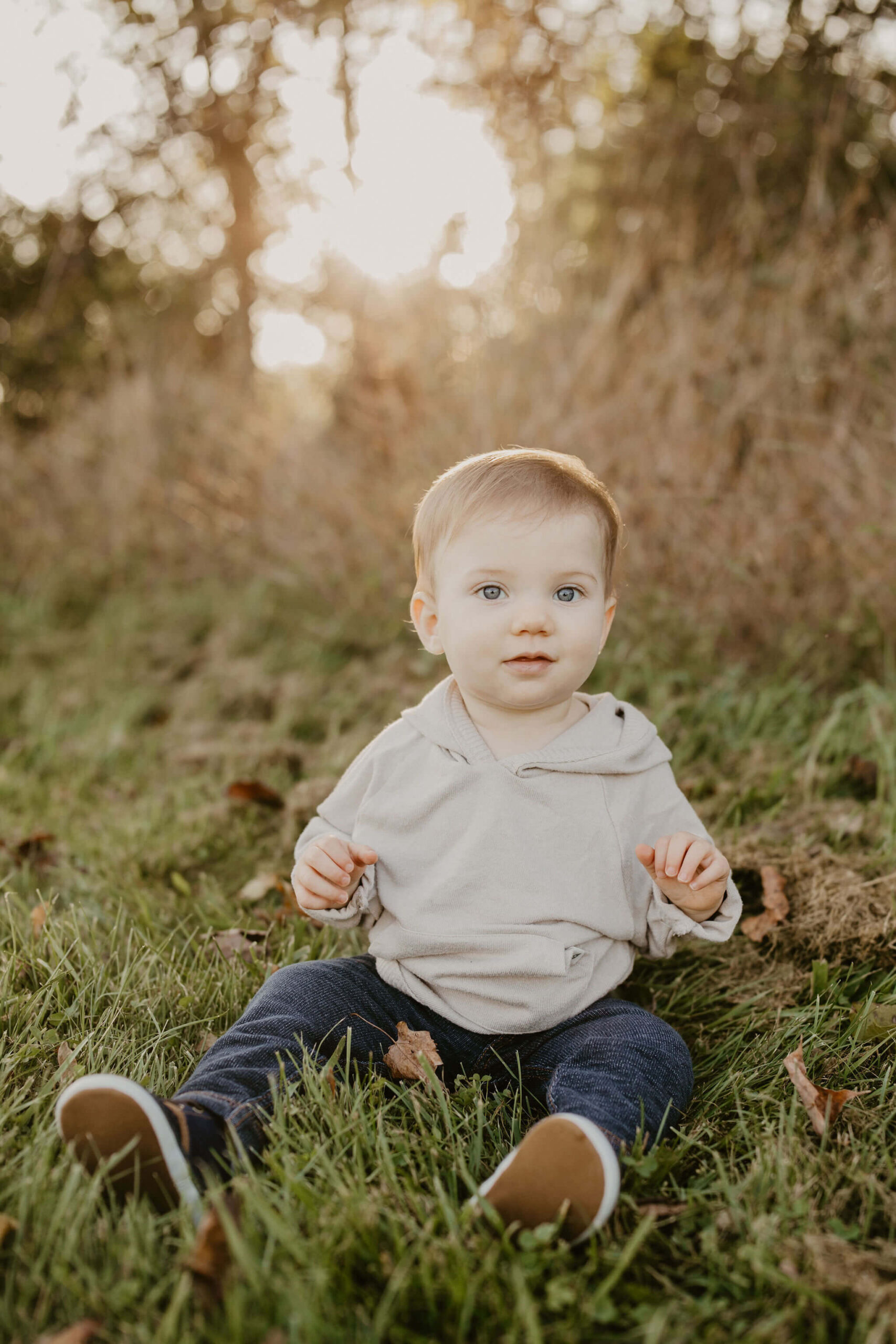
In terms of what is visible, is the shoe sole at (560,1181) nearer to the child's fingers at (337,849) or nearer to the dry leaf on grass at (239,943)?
the child's fingers at (337,849)

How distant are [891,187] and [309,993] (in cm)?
576

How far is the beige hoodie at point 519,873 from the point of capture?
5.91 feet

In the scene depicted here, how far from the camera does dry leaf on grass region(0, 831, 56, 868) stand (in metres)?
2.94

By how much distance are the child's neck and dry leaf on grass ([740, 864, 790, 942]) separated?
0.74 meters

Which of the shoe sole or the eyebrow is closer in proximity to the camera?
the shoe sole

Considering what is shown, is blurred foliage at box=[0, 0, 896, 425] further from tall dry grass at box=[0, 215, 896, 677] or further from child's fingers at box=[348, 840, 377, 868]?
child's fingers at box=[348, 840, 377, 868]

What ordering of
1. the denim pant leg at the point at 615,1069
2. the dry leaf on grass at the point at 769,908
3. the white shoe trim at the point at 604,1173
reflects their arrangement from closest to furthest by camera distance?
the white shoe trim at the point at 604,1173, the denim pant leg at the point at 615,1069, the dry leaf on grass at the point at 769,908

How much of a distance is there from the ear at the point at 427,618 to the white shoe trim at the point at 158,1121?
0.93 meters

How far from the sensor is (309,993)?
1843 millimetres

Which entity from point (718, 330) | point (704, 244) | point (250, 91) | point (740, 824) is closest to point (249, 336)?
point (250, 91)

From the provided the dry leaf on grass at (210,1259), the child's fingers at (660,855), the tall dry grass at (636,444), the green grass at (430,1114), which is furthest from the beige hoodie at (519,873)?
the tall dry grass at (636,444)

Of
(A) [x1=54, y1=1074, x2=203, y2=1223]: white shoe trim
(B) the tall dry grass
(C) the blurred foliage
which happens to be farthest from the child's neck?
(C) the blurred foliage

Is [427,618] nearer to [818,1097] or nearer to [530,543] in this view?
[530,543]

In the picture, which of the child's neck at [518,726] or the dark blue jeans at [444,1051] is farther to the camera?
the child's neck at [518,726]
